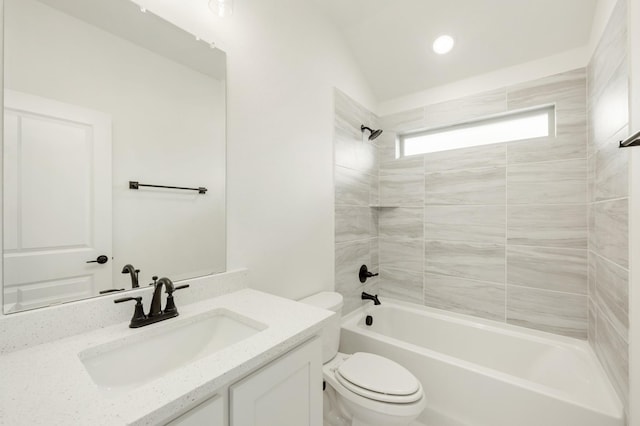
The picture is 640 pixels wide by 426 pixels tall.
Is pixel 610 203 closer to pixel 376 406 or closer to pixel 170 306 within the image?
pixel 376 406

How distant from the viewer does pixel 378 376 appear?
1395 millimetres

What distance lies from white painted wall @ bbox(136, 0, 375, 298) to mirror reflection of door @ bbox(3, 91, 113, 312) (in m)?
A: 0.50

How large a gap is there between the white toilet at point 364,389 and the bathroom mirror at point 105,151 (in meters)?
0.87

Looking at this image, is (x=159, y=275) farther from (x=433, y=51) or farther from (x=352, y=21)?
(x=433, y=51)

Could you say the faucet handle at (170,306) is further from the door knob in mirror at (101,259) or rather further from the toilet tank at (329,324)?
the toilet tank at (329,324)

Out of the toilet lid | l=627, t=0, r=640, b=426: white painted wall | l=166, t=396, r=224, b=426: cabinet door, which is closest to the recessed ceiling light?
l=627, t=0, r=640, b=426: white painted wall

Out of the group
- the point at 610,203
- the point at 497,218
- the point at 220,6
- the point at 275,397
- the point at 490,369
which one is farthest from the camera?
the point at 497,218

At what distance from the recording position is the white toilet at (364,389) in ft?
4.05

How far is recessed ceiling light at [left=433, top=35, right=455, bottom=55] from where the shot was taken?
1963mm

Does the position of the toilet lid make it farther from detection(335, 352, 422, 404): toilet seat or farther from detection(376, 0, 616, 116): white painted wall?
detection(376, 0, 616, 116): white painted wall

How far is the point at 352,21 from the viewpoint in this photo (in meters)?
2.04

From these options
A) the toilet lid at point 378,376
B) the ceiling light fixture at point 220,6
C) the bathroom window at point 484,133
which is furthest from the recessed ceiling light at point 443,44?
the toilet lid at point 378,376

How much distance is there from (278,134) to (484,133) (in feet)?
5.76

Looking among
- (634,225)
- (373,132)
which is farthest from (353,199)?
(634,225)
